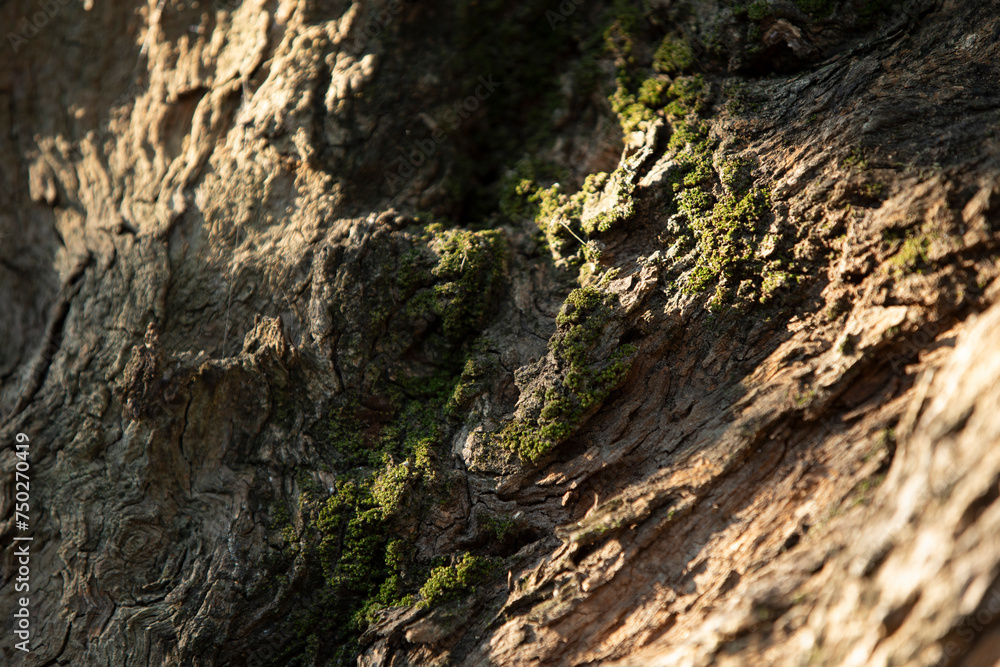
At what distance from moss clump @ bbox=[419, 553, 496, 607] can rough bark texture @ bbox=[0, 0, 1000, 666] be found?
0.03m

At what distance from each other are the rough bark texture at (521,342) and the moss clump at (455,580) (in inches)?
1.0

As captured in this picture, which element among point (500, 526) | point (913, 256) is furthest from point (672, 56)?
point (500, 526)

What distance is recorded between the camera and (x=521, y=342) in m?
5.70

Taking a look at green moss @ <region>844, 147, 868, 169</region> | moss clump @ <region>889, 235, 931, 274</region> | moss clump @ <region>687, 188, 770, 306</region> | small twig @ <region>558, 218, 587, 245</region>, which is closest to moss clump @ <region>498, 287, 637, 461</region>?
small twig @ <region>558, 218, 587, 245</region>

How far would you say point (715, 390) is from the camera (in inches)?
196

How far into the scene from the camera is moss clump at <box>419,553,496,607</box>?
495 cm

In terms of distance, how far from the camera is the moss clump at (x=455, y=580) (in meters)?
4.95

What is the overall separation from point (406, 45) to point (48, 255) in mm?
5458

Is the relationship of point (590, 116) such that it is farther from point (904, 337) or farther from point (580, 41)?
point (904, 337)

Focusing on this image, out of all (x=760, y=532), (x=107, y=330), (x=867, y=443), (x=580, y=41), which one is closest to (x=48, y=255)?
(x=107, y=330)

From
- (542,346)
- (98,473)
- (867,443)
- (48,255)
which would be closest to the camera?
(867,443)

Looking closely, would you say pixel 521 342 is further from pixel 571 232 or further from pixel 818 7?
pixel 818 7

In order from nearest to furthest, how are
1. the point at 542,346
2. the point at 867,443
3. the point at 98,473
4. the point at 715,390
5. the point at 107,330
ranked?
the point at 867,443 → the point at 715,390 → the point at 542,346 → the point at 98,473 → the point at 107,330

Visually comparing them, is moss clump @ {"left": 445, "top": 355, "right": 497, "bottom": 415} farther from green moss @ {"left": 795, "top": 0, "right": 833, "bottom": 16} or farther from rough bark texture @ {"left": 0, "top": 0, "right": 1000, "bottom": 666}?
green moss @ {"left": 795, "top": 0, "right": 833, "bottom": 16}
